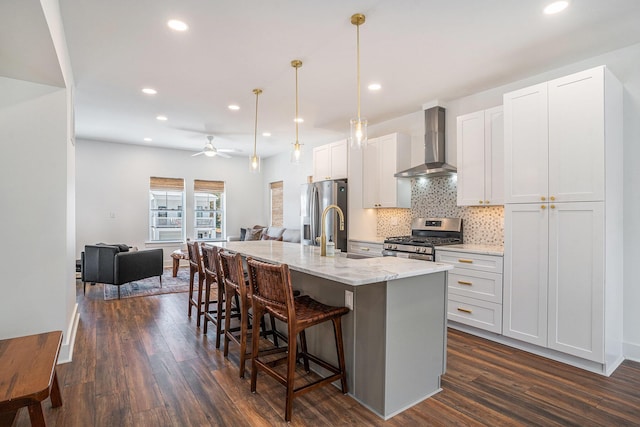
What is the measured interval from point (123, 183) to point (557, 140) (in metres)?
7.55

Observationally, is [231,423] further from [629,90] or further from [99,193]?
[99,193]

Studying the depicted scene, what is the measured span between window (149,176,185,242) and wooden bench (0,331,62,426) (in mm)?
5651

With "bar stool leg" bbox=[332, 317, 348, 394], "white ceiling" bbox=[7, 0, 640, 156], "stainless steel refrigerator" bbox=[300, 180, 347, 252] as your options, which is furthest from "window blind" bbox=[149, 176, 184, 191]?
"bar stool leg" bbox=[332, 317, 348, 394]

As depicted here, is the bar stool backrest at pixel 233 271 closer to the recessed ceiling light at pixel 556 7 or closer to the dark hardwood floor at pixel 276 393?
the dark hardwood floor at pixel 276 393

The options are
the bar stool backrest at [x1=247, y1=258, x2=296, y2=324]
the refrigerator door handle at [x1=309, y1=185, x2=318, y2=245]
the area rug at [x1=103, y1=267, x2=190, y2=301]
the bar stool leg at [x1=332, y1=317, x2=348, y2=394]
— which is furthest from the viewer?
the refrigerator door handle at [x1=309, y1=185, x2=318, y2=245]

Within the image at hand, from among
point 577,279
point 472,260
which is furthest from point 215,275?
point 577,279

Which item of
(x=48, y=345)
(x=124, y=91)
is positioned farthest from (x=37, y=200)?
(x=124, y=91)

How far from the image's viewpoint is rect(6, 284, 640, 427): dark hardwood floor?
2006 millimetres

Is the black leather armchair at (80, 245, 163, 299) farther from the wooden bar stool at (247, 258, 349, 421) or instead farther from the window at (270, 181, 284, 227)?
the wooden bar stool at (247, 258, 349, 421)

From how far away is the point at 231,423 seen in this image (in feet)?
6.42

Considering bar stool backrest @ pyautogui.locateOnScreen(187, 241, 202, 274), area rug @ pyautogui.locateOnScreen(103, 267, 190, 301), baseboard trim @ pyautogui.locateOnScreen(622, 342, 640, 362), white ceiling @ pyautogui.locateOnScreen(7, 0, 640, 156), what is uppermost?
white ceiling @ pyautogui.locateOnScreen(7, 0, 640, 156)

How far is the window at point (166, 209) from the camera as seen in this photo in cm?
748

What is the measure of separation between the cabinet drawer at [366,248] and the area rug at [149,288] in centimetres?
285

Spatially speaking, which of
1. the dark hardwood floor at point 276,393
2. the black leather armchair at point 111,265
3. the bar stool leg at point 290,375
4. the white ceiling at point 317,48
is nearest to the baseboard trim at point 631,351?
the dark hardwood floor at point 276,393
